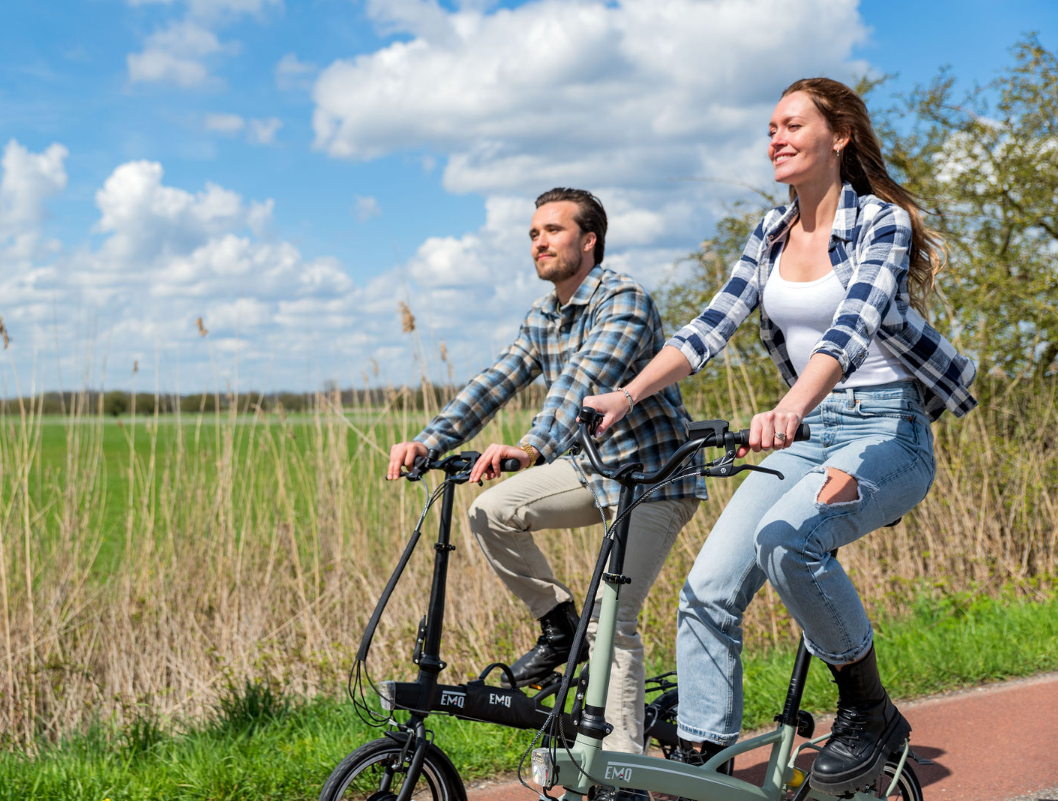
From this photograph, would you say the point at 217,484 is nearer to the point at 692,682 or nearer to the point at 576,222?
the point at 576,222

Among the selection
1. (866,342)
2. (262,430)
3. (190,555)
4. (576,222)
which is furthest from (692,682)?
(262,430)

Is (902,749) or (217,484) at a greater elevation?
(217,484)

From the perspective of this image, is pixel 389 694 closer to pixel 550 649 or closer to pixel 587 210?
pixel 550 649

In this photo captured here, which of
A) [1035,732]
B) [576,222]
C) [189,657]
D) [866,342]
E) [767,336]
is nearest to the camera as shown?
[866,342]

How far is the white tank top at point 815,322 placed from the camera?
279 cm

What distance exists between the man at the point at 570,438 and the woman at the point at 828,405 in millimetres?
487

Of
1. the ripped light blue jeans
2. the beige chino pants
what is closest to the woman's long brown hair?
the ripped light blue jeans

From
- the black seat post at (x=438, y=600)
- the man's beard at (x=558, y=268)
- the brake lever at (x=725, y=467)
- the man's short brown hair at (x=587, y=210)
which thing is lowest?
the black seat post at (x=438, y=600)

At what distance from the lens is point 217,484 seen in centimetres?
646

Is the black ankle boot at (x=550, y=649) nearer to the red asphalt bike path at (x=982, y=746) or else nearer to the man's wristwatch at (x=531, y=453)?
the red asphalt bike path at (x=982, y=746)

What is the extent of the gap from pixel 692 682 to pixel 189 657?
13.2ft

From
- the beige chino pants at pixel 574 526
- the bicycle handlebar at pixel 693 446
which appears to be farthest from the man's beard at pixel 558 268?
the bicycle handlebar at pixel 693 446

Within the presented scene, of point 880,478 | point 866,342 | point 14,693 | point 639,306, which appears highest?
point 639,306

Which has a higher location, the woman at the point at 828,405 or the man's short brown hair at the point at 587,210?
the man's short brown hair at the point at 587,210
